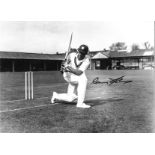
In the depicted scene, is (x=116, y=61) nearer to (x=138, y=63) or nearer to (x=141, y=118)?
(x=138, y=63)

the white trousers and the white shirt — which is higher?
the white shirt

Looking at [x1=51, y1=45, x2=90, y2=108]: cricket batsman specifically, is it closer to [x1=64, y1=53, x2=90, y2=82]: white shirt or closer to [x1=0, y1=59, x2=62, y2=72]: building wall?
[x1=64, y1=53, x2=90, y2=82]: white shirt

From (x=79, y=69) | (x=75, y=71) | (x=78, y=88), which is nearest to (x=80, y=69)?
(x=79, y=69)

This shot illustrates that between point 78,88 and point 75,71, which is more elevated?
point 75,71

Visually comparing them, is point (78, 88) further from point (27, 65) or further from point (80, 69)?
point (27, 65)

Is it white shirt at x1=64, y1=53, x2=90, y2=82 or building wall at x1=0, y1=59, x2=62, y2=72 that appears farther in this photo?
building wall at x1=0, y1=59, x2=62, y2=72

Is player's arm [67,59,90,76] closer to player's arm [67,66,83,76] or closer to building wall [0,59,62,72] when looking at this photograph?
player's arm [67,66,83,76]

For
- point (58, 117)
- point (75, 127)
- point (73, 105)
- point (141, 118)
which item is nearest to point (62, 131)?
point (75, 127)

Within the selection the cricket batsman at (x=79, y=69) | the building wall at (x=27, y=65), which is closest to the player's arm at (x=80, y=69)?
the cricket batsman at (x=79, y=69)

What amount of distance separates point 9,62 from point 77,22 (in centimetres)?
3604

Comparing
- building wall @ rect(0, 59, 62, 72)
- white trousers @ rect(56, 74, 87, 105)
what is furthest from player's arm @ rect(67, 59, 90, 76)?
building wall @ rect(0, 59, 62, 72)

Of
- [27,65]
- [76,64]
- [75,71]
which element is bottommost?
[27,65]

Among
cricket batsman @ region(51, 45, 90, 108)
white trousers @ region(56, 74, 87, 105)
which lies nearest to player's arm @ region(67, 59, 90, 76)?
cricket batsman @ region(51, 45, 90, 108)

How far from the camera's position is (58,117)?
6141 mm
